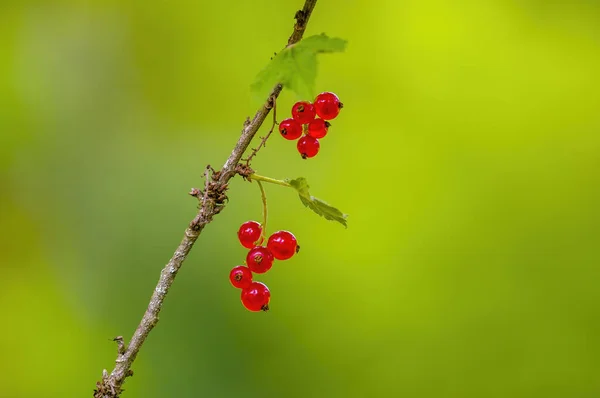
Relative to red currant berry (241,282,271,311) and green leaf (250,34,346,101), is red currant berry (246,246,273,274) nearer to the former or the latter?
red currant berry (241,282,271,311)

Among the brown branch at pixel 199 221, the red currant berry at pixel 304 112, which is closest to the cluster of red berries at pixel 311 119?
the red currant berry at pixel 304 112

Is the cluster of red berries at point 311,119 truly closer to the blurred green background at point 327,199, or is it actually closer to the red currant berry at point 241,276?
the red currant berry at point 241,276

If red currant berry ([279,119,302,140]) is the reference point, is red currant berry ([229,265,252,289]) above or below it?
below

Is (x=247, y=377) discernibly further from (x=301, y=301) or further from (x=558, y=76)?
(x=558, y=76)

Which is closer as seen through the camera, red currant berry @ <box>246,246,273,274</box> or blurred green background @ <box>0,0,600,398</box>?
red currant berry @ <box>246,246,273,274</box>

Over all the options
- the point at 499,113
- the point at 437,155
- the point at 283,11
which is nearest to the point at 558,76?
the point at 499,113

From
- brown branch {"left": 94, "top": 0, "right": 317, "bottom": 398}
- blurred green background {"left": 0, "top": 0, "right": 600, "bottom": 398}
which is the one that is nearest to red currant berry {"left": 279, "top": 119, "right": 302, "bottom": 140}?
brown branch {"left": 94, "top": 0, "right": 317, "bottom": 398}

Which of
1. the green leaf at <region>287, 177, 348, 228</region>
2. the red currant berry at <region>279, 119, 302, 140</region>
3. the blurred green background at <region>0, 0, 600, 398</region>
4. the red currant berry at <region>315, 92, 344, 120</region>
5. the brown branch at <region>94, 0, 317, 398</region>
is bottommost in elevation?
the brown branch at <region>94, 0, 317, 398</region>
